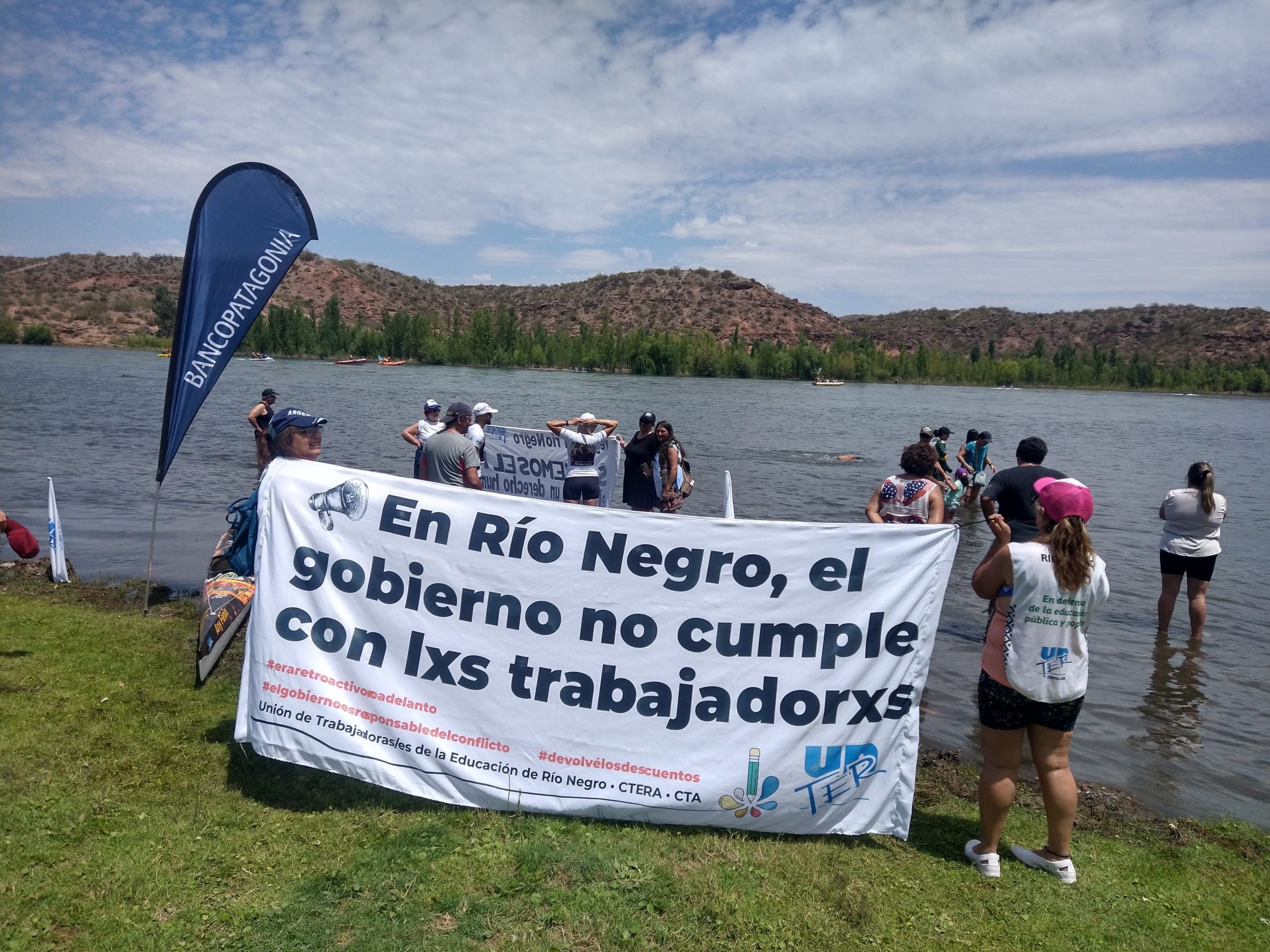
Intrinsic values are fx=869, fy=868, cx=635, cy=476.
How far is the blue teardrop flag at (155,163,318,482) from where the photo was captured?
6.62 meters

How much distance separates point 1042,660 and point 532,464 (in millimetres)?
7667

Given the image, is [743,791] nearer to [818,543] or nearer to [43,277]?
[818,543]

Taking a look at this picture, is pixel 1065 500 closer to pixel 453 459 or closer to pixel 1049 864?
pixel 1049 864

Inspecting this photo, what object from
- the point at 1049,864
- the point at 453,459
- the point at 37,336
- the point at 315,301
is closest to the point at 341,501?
the point at 453,459

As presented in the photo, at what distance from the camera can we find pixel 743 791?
4.41 metres

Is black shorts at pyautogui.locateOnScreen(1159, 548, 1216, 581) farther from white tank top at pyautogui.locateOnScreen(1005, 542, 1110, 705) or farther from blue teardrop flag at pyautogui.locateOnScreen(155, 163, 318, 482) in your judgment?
blue teardrop flag at pyautogui.locateOnScreen(155, 163, 318, 482)

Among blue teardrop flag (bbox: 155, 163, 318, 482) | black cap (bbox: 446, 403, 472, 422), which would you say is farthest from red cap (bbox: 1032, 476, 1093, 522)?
black cap (bbox: 446, 403, 472, 422)

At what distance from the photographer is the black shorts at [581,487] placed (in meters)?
10.0

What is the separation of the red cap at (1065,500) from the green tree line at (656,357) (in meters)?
113

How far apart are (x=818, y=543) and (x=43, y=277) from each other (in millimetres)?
183184

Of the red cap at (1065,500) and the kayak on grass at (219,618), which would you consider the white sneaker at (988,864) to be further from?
the kayak on grass at (219,618)

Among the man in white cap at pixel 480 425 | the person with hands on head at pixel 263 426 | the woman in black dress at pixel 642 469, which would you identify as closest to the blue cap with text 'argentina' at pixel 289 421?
the person with hands on head at pixel 263 426

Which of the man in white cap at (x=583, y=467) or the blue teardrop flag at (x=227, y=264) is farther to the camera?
the man in white cap at (x=583, y=467)

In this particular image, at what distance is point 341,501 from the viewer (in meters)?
4.69
